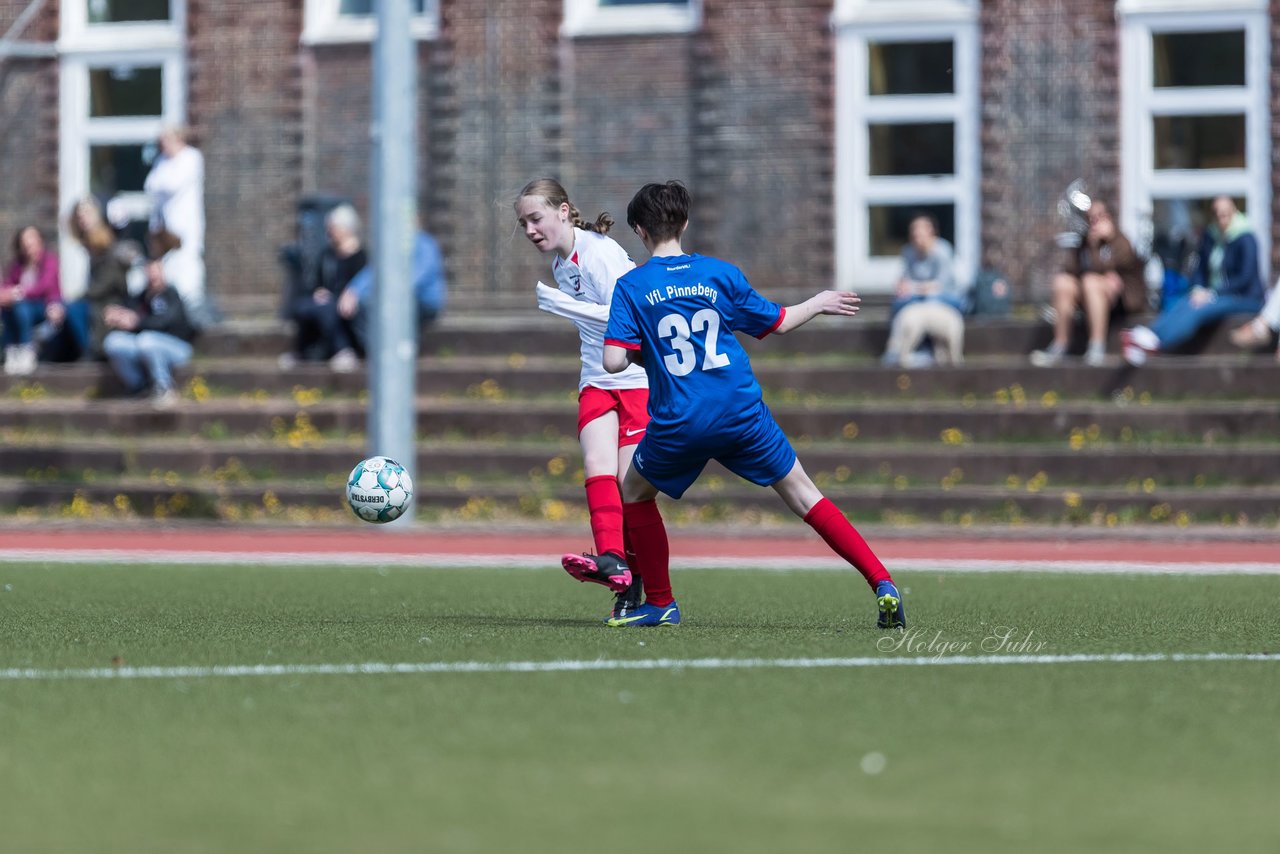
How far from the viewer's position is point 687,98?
77.6 feet

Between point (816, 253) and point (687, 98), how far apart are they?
2.24 metres

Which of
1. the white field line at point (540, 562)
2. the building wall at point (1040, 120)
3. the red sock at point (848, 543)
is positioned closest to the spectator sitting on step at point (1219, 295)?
the building wall at point (1040, 120)

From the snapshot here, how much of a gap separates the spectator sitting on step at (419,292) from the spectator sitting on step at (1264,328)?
7.59 meters

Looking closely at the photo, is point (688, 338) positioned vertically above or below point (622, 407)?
above

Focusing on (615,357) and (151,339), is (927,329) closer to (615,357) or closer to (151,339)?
(151,339)

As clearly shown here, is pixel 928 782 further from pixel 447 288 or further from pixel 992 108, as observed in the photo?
pixel 447 288

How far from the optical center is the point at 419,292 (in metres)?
20.9

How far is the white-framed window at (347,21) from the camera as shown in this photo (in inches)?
969

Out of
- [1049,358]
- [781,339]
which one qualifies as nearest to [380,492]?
[1049,358]

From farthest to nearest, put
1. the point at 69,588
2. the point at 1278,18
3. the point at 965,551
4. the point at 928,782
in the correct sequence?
the point at 1278,18 → the point at 965,551 → the point at 69,588 → the point at 928,782

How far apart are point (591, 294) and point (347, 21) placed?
54.0ft

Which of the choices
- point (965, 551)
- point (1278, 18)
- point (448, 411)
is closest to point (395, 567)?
point (965, 551)

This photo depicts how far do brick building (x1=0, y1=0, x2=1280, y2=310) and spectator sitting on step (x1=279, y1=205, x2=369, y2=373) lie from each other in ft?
12.4

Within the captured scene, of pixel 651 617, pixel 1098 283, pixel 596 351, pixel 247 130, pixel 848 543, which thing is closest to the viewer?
pixel 848 543
